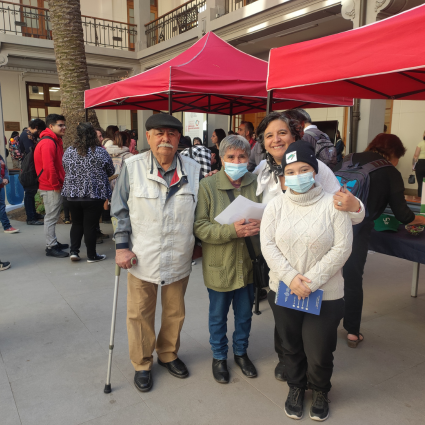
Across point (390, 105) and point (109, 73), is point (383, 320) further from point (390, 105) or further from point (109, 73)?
→ point (109, 73)

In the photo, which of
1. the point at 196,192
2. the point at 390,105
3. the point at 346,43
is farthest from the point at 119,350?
the point at 390,105

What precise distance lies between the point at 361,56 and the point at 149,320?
2345 mm

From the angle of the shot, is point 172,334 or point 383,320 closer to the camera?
point 172,334

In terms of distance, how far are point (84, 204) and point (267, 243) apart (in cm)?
355

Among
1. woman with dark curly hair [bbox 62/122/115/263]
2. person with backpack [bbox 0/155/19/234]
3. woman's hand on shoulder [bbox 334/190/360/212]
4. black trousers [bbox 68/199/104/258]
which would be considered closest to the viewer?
woman's hand on shoulder [bbox 334/190/360/212]

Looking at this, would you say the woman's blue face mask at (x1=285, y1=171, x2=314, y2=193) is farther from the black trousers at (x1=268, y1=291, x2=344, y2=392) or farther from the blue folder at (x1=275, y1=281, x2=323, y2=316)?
the black trousers at (x1=268, y1=291, x2=344, y2=392)

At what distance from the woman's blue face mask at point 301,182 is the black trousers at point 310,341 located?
2.22ft

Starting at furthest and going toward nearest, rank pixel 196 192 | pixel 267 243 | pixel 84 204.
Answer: pixel 84 204, pixel 196 192, pixel 267 243

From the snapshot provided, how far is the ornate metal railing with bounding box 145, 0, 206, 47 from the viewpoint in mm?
13805

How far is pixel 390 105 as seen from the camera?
10.2 metres

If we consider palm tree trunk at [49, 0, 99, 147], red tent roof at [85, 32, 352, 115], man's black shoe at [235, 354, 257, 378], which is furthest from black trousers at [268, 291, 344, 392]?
palm tree trunk at [49, 0, 99, 147]

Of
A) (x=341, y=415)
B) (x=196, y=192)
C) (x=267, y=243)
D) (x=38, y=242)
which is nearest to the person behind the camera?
(x=267, y=243)

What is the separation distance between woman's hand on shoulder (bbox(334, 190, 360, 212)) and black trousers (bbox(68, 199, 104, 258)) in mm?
3818

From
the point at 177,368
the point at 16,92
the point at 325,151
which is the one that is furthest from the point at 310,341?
the point at 16,92
